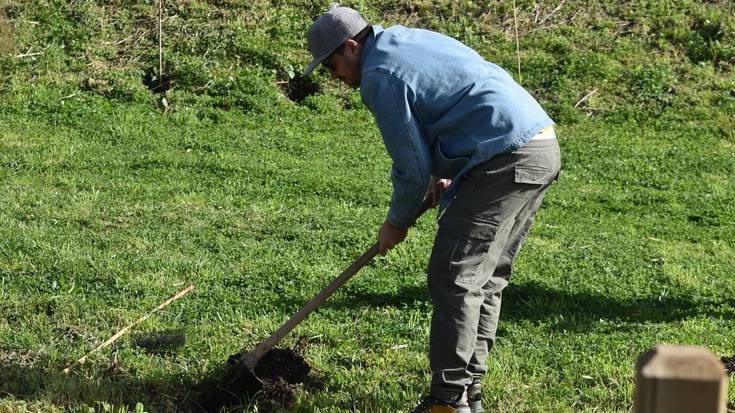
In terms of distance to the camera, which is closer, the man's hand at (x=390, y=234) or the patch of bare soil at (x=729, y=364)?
the man's hand at (x=390, y=234)

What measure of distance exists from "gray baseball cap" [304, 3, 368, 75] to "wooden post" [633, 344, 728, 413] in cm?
275

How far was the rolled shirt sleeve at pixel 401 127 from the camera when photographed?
3826 millimetres

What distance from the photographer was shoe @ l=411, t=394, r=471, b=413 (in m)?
4.05

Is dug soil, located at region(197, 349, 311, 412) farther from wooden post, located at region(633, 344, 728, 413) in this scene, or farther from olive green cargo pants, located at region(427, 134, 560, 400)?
wooden post, located at region(633, 344, 728, 413)

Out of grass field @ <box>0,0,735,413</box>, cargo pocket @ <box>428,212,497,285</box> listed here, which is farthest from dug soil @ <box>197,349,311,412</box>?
cargo pocket @ <box>428,212,497,285</box>

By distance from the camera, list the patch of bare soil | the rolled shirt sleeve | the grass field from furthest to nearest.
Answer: the grass field < the patch of bare soil < the rolled shirt sleeve

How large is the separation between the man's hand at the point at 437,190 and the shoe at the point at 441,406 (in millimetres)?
912

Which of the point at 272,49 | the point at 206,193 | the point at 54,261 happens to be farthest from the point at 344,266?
the point at 272,49

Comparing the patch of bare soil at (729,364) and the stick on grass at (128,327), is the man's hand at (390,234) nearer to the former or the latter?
the stick on grass at (128,327)

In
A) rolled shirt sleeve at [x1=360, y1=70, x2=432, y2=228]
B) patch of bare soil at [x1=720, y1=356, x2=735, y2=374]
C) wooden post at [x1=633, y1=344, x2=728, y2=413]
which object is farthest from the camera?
patch of bare soil at [x1=720, y1=356, x2=735, y2=374]

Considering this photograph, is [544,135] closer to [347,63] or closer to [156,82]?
[347,63]

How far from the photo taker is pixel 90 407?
440 centimetres

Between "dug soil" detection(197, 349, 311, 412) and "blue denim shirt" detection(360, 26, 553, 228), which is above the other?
"blue denim shirt" detection(360, 26, 553, 228)

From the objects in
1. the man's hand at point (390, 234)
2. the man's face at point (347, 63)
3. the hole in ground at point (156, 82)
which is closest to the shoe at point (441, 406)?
the man's hand at point (390, 234)
